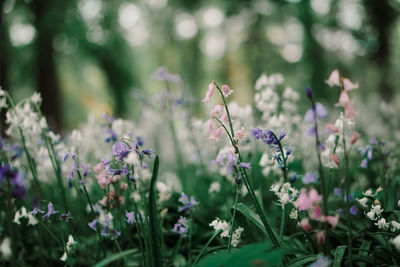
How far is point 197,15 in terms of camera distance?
650 inches

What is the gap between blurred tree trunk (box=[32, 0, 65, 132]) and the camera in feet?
28.3

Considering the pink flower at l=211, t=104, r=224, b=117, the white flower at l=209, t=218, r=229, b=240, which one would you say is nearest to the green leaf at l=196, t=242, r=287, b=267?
the white flower at l=209, t=218, r=229, b=240

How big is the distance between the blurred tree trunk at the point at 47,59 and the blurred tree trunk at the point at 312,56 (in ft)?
23.9

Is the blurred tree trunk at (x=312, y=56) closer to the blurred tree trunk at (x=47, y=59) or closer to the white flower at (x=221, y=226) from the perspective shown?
the blurred tree trunk at (x=47, y=59)

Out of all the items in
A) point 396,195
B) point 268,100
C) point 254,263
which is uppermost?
point 268,100

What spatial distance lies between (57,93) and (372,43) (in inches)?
410

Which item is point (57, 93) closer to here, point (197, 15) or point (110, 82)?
point (110, 82)

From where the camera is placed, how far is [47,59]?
10344 mm

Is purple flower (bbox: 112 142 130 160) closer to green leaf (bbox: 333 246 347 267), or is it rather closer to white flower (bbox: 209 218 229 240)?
white flower (bbox: 209 218 229 240)

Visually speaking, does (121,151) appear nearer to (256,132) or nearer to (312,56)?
(256,132)

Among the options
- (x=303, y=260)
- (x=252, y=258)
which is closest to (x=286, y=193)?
(x=303, y=260)

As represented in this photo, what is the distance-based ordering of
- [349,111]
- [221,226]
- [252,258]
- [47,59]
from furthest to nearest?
[47,59] < [221,226] < [349,111] < [252,258]

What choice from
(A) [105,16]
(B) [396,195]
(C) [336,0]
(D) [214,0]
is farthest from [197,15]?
(B) [396,195]

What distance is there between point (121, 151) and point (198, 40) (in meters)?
18.7
